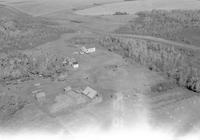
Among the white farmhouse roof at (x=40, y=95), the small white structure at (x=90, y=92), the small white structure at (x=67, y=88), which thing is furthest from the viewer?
the small white structure at (x=67, y=88)

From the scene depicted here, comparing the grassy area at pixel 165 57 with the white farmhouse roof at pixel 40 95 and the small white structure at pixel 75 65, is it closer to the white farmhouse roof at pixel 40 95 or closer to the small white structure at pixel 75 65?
the small white structure at pixel 75 65

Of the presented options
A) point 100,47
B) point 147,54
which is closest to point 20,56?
point 100,47

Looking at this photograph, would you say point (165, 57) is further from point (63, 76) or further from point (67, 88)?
point (67, 88)

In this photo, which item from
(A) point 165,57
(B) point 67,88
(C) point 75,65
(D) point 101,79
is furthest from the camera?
(A) point 165,57

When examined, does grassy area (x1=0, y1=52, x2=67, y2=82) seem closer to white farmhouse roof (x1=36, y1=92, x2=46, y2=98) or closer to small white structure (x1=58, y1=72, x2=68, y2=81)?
small white structure (x1=58, y1=72, x2=68, y2=81)

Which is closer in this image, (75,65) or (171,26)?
(75,65)

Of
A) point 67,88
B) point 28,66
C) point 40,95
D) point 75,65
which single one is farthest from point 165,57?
point 28,66

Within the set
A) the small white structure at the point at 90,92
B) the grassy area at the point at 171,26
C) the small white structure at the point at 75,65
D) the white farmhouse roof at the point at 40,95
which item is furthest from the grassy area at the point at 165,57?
the white farmhouse roof at the point at 40,95
